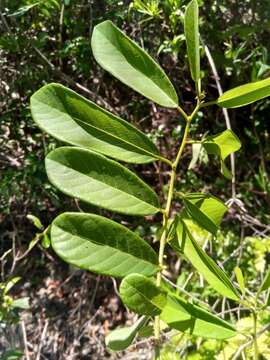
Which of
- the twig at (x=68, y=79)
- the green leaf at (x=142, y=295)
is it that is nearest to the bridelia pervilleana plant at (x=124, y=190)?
the green leaf at (x=142, y=295)

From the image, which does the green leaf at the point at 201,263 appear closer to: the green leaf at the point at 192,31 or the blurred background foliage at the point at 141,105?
the green leaf at the point at 192,31

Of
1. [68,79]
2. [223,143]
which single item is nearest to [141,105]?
[68,79]

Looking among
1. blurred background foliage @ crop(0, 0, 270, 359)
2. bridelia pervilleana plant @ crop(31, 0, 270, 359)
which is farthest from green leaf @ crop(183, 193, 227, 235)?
blurred background foliage @ crop(0, 0, 270, 359)

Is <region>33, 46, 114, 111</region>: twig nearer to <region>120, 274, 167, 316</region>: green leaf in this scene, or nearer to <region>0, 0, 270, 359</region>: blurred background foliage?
<region>0, 0, 270, 359</region>: blurred background foliage

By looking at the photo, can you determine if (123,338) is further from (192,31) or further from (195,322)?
(192,31)

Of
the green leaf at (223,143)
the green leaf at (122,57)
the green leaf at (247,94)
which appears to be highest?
the green leaf at (122,57)
